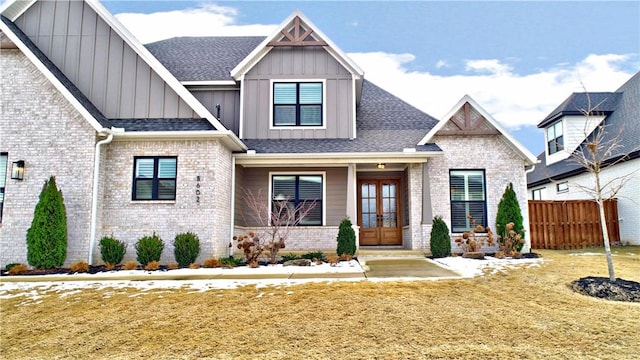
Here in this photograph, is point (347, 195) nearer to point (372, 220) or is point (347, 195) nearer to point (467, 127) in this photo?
point (372, 220)

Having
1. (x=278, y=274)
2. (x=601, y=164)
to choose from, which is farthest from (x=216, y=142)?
(x=601, y=164)

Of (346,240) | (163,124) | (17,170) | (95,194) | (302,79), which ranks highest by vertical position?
(302,79)

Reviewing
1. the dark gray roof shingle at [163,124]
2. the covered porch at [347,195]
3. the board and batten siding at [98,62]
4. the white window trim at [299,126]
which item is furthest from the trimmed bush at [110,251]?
the white window trim at [299,126]

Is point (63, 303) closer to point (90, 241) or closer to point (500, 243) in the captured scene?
point (90, 241)

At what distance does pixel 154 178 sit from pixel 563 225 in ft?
45.2

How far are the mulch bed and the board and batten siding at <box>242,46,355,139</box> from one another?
26.2 feet

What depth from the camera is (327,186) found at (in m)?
13.3

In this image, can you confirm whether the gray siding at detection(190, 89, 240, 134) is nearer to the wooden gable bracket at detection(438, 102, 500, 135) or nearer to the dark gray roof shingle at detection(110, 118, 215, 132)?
the dark gray roof shingle at detection(110, 118, 215, 132)

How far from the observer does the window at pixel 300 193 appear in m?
13.2

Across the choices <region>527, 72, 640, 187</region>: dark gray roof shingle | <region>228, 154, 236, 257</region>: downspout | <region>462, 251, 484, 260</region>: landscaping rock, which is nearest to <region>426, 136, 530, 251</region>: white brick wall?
<region>462, 251, 484, 260</region>: landscaping rock

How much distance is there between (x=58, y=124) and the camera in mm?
10500

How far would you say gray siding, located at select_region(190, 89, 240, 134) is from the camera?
13945mm

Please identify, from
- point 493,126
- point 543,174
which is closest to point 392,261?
point 493,126

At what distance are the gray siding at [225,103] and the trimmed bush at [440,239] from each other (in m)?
7.08
